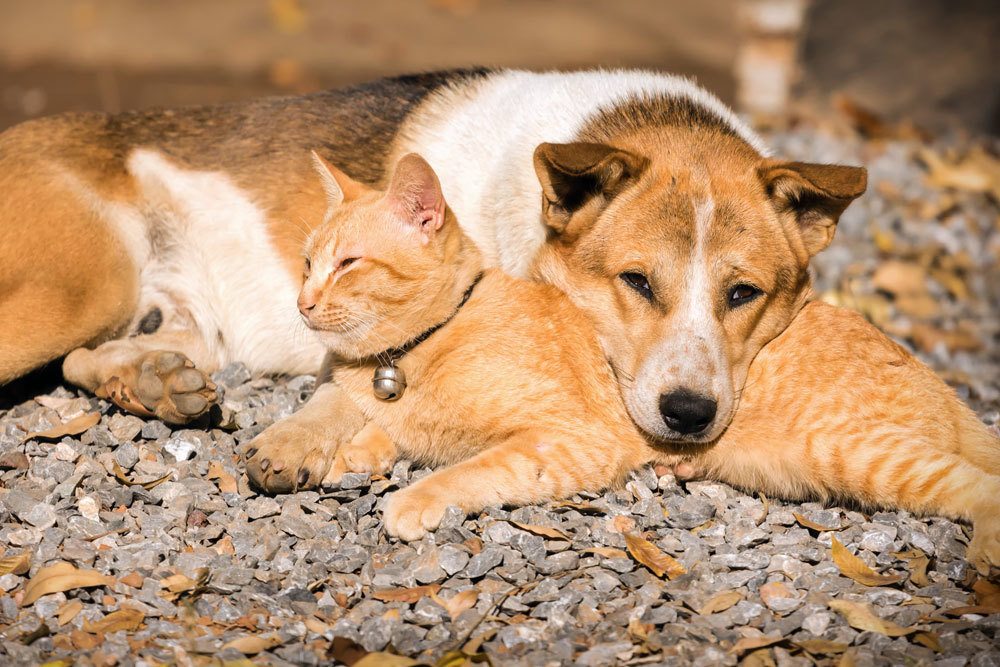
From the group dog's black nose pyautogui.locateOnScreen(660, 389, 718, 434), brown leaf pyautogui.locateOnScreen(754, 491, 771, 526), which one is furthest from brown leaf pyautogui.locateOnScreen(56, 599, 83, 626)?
brown leaf pyautogui.locateOnScreen(754, 491, 771, 526)

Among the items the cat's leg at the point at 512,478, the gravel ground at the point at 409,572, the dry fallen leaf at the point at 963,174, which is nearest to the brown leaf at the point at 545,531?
the gravel ground at the point at 409,572

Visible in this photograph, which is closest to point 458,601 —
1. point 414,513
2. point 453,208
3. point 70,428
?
point 414,513

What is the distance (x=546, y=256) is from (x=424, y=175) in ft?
2.66

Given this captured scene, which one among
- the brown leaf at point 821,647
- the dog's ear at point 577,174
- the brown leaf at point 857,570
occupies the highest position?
the dog's ear at point 577,174

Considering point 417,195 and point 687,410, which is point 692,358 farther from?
point 417,195

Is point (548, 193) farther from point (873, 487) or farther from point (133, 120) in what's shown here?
point (133, 120)

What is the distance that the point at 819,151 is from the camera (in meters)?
8.06

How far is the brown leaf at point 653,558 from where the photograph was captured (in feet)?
11.5

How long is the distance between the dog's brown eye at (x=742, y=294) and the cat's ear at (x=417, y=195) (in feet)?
3.88

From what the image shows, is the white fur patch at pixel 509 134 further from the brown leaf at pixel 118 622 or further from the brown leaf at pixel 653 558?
the brown leaf at pixel 118 622

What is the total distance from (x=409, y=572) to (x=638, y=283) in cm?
146

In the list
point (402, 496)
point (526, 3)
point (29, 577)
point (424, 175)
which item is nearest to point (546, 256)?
point (424, 175)

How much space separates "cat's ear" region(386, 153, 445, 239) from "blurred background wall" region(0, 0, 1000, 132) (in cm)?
601

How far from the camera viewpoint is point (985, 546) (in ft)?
11.6
